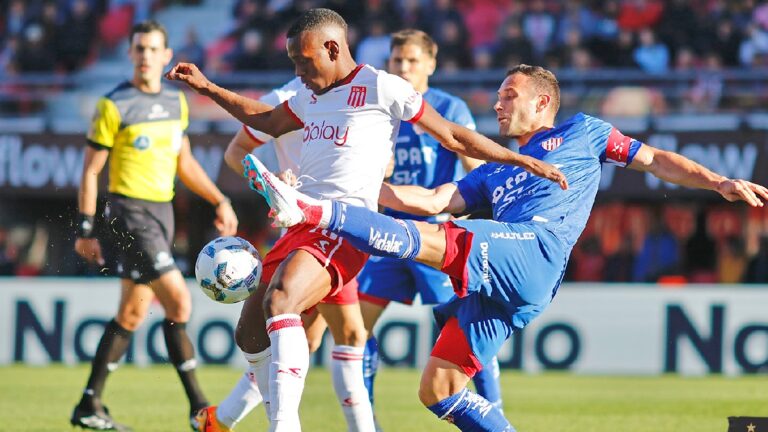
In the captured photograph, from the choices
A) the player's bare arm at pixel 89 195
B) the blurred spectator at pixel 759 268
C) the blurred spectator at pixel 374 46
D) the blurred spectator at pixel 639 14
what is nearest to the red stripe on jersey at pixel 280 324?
the player's bare arm at pixel 89 195

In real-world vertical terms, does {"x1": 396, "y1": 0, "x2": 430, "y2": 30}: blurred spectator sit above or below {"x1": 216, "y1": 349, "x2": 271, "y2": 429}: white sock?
above

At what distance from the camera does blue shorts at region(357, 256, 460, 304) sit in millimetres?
8078

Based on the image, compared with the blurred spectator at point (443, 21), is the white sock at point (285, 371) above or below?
below

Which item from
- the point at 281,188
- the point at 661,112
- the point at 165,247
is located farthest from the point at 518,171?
the point at 661,112

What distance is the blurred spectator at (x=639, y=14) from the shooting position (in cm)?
1856

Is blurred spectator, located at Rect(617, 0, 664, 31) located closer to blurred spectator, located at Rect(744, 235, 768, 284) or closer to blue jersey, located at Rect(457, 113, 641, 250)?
blurred spectator, located at Rect(744, 235, 768, 284)

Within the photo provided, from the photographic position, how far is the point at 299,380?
5.83 m

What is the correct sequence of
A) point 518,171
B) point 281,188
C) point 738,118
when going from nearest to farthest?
point 281,188 < point 518,171 < point 738,118

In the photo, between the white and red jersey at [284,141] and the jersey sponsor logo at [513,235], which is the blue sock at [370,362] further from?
the jersey sponsor logo at [513,235]

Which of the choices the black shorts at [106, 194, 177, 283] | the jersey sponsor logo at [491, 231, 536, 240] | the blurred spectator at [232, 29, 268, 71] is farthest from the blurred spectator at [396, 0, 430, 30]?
the jersey sponsor logo at [491, 231, 536, 240]

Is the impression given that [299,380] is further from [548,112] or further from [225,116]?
[225,116]

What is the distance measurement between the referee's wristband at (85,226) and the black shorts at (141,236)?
0.58ft

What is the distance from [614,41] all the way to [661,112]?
7.76 feet

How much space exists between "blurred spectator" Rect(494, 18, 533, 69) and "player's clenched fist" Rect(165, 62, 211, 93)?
11.9 metres
